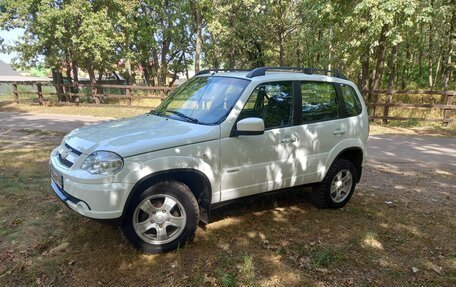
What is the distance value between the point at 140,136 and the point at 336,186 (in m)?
2.84

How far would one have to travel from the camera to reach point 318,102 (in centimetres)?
461

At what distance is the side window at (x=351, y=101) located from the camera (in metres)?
4.87

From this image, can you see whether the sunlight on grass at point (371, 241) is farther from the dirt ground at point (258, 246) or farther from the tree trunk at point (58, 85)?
the tree trunk at point (58, 85)

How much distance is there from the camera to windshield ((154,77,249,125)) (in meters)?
3.92

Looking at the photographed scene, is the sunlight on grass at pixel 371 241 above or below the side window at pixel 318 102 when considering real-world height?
below

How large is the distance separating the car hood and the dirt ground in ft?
3.60

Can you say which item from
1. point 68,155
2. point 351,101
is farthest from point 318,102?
point 68,155

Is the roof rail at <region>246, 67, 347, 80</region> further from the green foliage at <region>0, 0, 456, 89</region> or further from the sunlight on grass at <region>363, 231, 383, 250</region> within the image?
the green foliage at <region>0, 0, 456, 89</region>

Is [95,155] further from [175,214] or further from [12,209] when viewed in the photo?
[12,209]

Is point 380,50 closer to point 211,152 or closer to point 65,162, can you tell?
point 211,152

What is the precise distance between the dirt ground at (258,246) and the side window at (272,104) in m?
1.30

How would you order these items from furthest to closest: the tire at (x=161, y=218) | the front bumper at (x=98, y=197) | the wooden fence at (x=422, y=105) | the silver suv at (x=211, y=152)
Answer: the wooden fence at (x=422, y=105) < the tire at (x=161, y=218) < the silver suv at (x=211, y=152) < the front bumper at (x=98, y=197)

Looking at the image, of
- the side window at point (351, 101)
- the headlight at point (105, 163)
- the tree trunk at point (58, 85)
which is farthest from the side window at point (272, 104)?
the tree trunk at point (58, 85)

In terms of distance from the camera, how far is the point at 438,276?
3416mm
